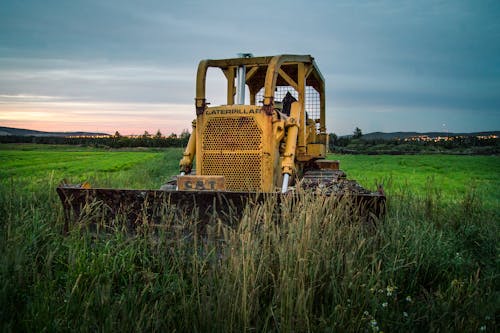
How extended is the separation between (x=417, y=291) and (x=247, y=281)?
203 cm

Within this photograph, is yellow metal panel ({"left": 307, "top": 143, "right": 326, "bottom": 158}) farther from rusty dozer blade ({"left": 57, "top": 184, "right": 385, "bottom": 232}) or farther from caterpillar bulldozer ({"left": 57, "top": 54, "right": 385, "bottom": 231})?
rusty dozer blade ({"left": 57, "top": 184, "right": 385, "bottom": 232})

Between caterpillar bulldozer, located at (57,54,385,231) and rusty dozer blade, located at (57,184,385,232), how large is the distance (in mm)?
12

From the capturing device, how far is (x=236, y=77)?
23.7 feet

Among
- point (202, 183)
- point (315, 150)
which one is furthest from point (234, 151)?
point (315, 150)

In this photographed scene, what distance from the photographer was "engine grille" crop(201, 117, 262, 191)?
5.97 m

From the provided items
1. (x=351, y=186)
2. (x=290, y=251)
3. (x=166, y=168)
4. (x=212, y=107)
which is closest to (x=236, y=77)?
(x=212, y=107)

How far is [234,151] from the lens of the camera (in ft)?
20.0

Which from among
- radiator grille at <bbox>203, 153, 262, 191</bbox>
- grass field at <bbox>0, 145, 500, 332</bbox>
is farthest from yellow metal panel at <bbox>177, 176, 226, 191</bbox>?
grass field at <bbox>0, 145, 500, 332</bbox>

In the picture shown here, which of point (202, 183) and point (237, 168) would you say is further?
point (237, 168)

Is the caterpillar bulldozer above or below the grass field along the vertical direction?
above

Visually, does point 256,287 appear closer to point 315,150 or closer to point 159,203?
point 159,203

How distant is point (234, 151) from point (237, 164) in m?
0.20

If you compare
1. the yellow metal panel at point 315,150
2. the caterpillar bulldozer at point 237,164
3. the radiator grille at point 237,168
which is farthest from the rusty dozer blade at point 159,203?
the yellow metal panel at point 315,150

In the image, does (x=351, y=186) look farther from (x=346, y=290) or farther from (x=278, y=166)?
(x=346, y=290)
